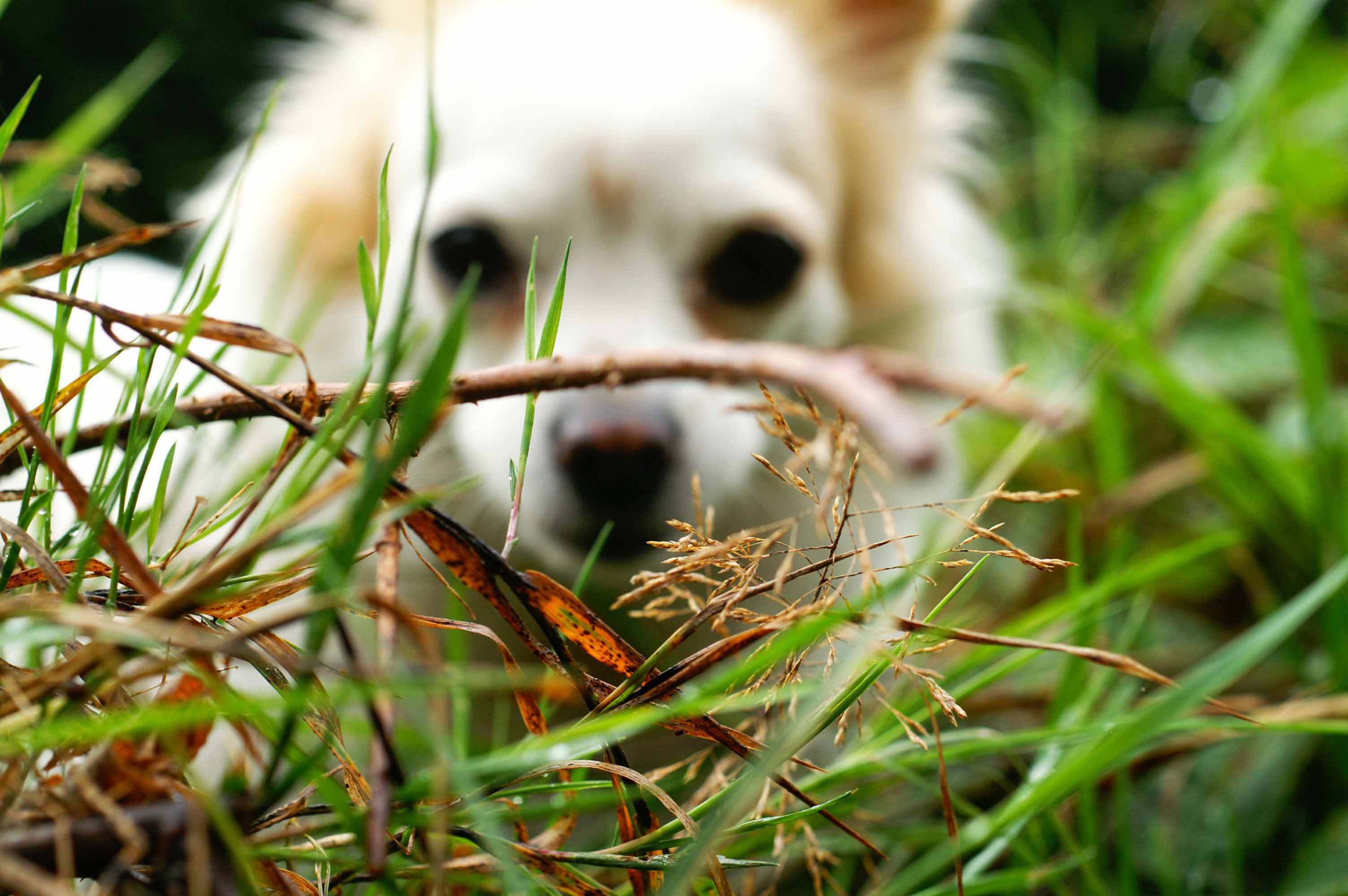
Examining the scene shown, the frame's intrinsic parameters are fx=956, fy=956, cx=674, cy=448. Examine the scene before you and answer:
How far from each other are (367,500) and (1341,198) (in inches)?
55.5

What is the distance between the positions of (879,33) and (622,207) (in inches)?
→ 18.9

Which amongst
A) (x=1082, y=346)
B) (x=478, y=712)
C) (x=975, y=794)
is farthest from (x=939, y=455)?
(x=1082, y=346)

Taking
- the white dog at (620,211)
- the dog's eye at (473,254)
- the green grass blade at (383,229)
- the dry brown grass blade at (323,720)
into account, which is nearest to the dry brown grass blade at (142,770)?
the dry brown grass blade at (323,720)

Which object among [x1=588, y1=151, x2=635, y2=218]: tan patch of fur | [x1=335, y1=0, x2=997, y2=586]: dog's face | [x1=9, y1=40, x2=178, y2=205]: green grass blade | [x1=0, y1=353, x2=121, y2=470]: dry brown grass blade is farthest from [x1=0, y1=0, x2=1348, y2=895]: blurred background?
[x1=588, y1=151, x2=635, y2=218]: tan patch of fur

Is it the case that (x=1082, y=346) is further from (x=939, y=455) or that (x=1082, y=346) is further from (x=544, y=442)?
(x=939, y=455)

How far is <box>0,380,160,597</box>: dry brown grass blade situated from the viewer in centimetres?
24

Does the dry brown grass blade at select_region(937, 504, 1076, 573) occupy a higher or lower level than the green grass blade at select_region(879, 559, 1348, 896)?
higher

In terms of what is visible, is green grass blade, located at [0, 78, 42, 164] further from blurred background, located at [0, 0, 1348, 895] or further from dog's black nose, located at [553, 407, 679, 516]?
dog's black nose, located at [553, 407, 679, 516]

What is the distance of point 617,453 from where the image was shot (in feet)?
2.24

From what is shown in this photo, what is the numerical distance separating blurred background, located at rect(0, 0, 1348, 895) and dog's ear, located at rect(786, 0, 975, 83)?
183mm

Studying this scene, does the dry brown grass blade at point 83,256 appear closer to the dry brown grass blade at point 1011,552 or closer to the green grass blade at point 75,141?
the green grass blade at point 75,141

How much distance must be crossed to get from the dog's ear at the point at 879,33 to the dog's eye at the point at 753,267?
1.11 feet

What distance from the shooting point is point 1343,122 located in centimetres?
122

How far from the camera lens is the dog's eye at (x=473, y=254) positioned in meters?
0.85
